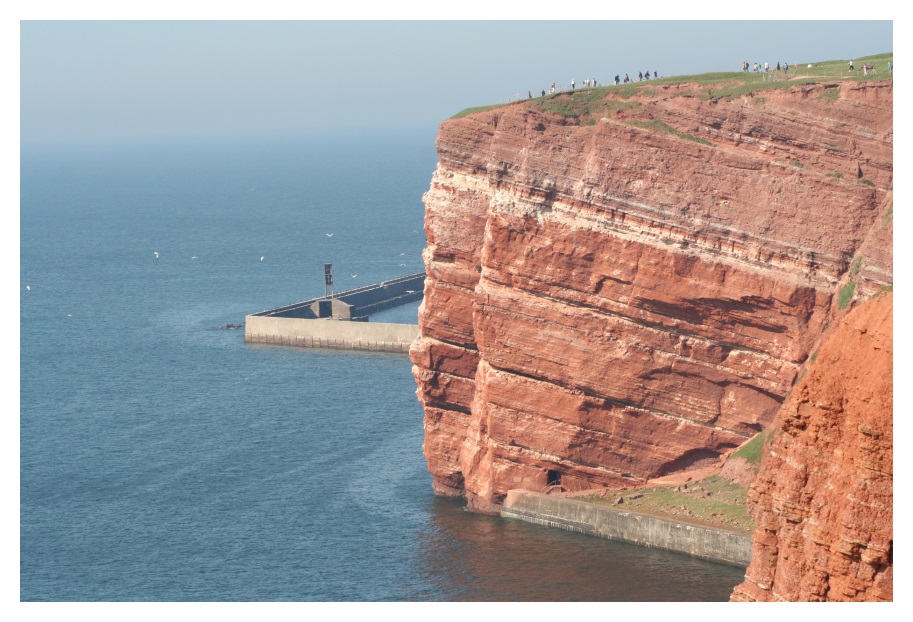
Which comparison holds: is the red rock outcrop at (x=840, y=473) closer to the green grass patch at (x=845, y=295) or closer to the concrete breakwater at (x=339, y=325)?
the green grass patch at (x=845, y=295)

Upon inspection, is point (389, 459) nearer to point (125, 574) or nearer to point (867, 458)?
point (125, 574)

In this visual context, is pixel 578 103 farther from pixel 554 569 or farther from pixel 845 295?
pixel 554 569

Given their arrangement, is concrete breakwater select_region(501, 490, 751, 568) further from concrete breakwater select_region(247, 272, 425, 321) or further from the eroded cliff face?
concrete breakwater select_region(247, 272, 425, 321)

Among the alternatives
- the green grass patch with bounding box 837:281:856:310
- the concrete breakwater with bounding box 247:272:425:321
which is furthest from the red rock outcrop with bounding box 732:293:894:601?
the concrete breakwater with bounding box 247:272:425:321

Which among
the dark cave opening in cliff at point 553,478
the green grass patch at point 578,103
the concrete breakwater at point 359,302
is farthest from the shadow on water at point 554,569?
the concrete breakwater at point 359,302

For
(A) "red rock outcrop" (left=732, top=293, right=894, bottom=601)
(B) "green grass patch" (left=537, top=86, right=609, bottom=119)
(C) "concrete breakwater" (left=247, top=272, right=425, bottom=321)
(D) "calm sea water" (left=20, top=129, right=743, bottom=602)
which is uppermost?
(B) "green grass patch" (left=537, top=86, right=609, bottom=119)

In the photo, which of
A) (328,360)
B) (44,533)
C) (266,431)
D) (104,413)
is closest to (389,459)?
(266,431)
